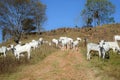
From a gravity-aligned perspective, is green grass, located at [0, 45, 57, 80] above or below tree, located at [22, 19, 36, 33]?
below

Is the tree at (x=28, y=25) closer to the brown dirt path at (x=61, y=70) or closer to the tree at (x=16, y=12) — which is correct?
the tree at (x=16, y=12)

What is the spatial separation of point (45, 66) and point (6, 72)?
9.40 ft

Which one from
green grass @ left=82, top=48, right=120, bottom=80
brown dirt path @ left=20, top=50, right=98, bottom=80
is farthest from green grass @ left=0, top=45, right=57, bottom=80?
green grass @ left=82, top=48, right=120, bottom=80

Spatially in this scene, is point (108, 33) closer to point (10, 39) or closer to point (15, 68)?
point (10, 39)

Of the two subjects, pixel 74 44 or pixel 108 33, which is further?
pixel 108 33

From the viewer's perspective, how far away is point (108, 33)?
52.3m

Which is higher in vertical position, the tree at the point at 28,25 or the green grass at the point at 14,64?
the tree at the point at 28,25

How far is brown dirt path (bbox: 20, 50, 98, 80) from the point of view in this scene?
66.8 feet

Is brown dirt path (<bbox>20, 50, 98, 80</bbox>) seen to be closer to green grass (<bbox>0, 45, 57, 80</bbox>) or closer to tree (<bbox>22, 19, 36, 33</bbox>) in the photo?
green grass (<bbox>0, 45, 57, 80</bbox>)

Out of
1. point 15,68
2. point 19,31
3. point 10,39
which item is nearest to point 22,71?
point 15,68

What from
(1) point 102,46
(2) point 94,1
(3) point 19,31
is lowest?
(1) point 102,46

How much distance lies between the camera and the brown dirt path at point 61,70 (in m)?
20.4

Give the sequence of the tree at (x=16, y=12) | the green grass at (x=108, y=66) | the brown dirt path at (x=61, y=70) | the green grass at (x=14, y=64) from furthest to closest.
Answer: the tree at (x=16, y=12) < the green grass at (x=14, y=64) < the brown dirt path at (x=61, y=70) < the green grass at (x=108, y=66)

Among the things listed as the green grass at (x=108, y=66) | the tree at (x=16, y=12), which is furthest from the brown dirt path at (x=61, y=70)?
the tree at (x=16, y=12)
